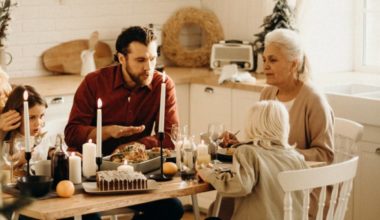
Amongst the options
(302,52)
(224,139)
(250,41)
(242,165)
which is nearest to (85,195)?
(242,165)

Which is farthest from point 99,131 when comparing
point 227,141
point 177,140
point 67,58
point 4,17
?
point 67,58

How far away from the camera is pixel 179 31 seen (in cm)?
534

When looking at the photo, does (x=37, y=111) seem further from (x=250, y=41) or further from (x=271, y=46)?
(x=250, y=41)

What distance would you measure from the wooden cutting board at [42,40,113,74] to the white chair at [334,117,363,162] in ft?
6.89

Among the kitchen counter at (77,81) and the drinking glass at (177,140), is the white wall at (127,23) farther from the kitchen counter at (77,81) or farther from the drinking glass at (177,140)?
the drinking glass at (177,140)

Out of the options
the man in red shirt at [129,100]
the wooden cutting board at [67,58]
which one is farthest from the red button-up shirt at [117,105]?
the wooden cutting board at [67,58]

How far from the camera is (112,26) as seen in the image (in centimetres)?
513

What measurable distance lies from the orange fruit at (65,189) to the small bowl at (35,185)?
0.14 ft

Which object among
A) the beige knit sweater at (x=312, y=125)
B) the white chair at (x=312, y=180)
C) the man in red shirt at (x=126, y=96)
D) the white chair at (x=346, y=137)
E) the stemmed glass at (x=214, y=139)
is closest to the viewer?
the white chair at (x=312, y=180)

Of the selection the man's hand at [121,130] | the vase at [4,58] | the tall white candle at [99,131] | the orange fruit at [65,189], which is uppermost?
the vase at [4,58]

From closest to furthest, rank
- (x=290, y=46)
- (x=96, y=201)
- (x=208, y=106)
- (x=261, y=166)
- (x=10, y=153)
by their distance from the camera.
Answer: (x=96, y=201), (x=261, y=166), (x=10, y=153), (x=290, y=46), (x=208, y=106)

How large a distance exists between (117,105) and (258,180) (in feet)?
3.62

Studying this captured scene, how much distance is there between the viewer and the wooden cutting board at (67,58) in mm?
4871

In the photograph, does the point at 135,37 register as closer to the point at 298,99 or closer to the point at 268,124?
the point at 298,99
